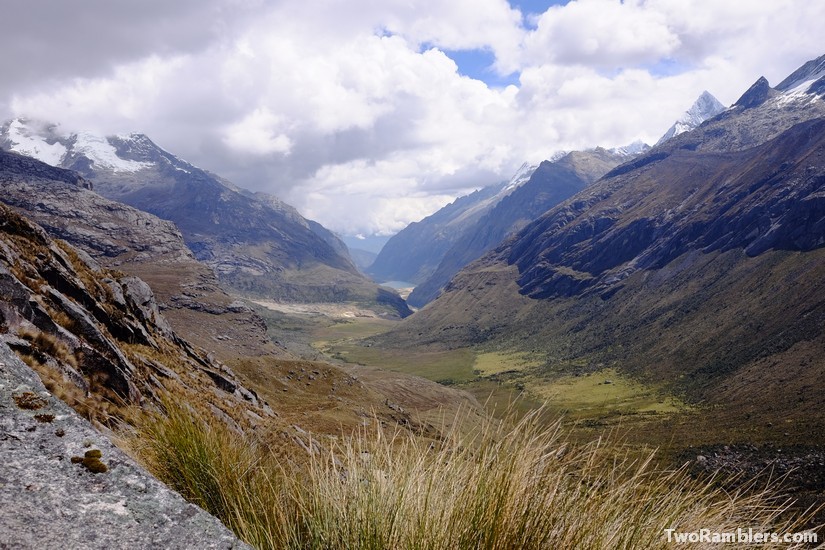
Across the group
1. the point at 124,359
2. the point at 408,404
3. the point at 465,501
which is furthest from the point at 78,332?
the point at 408,404

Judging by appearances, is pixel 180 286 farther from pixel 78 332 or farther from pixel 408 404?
pixel 78 332

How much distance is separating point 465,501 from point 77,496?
3.11 meters

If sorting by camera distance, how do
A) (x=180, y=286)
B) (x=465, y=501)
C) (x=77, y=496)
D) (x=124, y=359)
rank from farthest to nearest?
1. (x=180, y=286)
2. (x=124, y=359)
3. (x=465, y=501)
4. (x=77, y=496)

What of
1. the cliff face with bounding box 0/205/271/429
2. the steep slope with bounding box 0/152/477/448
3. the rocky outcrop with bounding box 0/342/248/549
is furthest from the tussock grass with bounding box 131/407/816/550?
the cliff face with bounding box 0/205/271/429

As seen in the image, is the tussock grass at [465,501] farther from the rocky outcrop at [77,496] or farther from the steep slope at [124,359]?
the steep slope at [124,359]

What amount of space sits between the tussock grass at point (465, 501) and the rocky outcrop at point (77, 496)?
71 centimetres

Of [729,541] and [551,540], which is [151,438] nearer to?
[551,540]

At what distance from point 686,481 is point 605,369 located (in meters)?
190

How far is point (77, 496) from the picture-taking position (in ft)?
11.8

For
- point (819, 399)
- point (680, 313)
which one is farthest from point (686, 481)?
point (680, 313)

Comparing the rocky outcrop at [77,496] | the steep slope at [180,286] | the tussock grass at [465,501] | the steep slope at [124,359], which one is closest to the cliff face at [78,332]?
the steep slope at [124,359]

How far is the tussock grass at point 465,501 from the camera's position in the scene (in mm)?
3672

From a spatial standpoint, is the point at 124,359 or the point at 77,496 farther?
the point at 124,359

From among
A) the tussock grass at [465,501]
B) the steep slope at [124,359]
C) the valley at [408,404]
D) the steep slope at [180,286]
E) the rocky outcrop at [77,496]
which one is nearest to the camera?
the rocky outcrop at [77,496]
